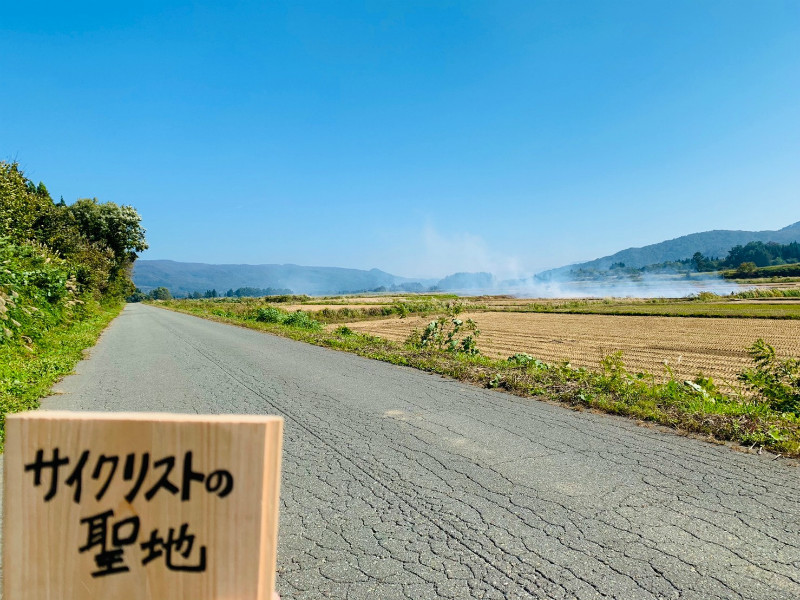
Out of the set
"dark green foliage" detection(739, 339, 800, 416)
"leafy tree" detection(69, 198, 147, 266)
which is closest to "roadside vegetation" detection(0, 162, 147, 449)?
"dark green foliage" detection(739, 339, 800, 416)

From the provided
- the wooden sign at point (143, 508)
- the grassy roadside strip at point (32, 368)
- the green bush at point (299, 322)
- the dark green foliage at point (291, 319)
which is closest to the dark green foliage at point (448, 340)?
the grassy roadside strip at point (32, 368)

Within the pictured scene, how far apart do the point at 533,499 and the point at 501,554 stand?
0.86 m

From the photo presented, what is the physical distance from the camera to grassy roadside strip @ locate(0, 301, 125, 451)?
6.49 meters

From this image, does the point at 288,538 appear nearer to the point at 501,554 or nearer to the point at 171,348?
the point at 501,554

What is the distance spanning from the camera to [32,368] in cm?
890

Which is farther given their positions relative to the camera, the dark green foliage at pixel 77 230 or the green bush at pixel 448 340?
the dark green foliage at pixel 77 230

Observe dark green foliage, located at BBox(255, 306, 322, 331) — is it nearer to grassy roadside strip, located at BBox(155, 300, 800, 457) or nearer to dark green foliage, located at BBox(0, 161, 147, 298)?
dark green foliage, located at BBox(0, 161, 147, 298)

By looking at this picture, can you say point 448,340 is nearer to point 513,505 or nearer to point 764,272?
point 513,505

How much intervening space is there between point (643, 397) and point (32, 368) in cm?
1029

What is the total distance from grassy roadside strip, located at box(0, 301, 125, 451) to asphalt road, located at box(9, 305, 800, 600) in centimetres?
52

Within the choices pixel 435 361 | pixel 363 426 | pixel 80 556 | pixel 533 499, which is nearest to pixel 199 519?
pixel 80 556

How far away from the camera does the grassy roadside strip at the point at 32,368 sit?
6.49m

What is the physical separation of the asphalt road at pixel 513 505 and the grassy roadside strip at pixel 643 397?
1.37ft

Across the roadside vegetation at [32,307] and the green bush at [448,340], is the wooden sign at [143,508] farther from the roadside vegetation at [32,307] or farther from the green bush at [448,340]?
the green bush at [448,340]
